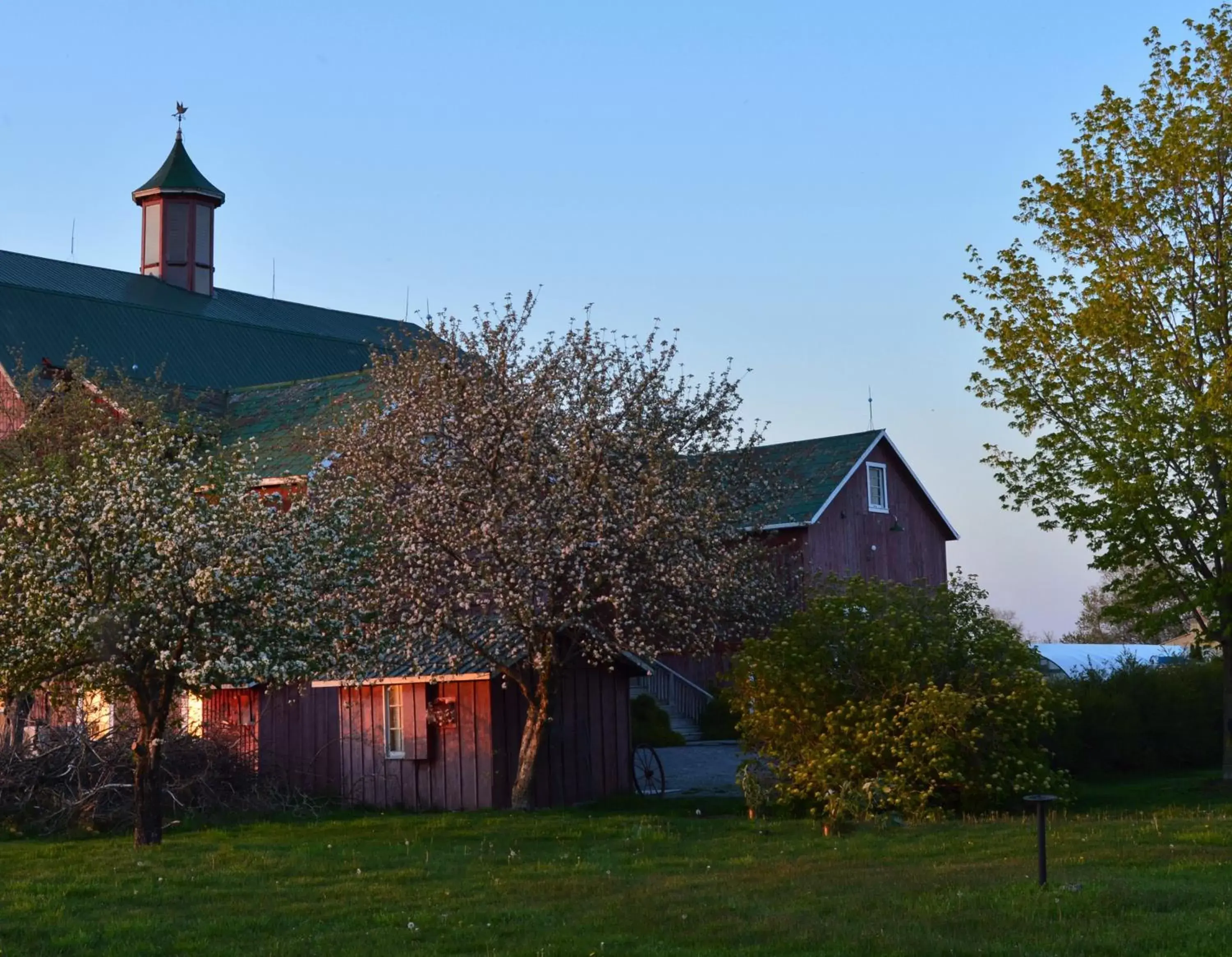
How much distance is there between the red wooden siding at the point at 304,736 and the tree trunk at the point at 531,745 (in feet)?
13.4

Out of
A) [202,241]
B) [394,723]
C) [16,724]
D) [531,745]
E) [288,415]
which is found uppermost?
[202,241]

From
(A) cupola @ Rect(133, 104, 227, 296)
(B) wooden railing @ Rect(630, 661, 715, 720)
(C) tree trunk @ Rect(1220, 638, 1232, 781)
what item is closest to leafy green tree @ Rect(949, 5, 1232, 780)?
(C) tree trunk @ Rect(1220, 638, 1232, 781)

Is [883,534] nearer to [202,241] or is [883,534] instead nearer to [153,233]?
[202,241]

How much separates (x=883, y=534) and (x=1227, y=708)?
1662 centimetres

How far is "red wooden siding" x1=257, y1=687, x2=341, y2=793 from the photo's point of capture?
25.3m

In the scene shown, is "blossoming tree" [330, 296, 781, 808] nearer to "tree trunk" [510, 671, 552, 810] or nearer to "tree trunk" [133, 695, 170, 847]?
"tree trunk" [510, 671, 552, 810]

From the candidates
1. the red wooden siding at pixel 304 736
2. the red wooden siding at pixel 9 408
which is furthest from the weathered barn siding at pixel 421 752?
the red wooden siding at pixel 9 408

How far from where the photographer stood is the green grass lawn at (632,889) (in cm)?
1120

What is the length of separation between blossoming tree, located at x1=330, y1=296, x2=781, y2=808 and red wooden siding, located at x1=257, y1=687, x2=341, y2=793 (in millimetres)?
2886

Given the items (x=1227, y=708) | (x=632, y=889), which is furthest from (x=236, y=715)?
(x=1227, y=708)

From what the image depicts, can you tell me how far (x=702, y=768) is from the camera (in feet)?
98.5

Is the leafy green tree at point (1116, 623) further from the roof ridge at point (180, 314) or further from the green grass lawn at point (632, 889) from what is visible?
the roof ridge at point (180, 314)

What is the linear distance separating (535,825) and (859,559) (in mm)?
21739

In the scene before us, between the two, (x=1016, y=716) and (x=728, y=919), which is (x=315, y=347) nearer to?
(x=1016, y=716)
